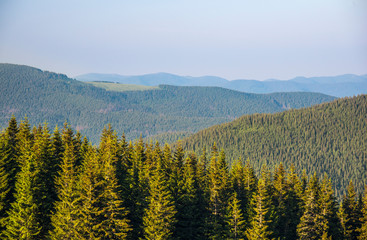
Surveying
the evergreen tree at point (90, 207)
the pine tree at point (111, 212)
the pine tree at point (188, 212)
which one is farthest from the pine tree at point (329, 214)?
the evergreen tree at point (90, 207)

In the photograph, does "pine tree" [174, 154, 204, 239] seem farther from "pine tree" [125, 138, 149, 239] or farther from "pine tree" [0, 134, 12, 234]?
"pine tree" [0, 134, 12, 234]

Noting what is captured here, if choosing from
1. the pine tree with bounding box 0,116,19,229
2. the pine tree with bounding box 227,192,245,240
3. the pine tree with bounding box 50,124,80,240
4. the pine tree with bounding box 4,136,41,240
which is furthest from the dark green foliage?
the pine tree with bounding box 0,116,19,229

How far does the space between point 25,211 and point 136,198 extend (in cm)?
1743

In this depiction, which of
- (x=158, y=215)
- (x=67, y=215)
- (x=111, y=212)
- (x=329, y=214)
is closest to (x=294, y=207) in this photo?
(x=329, y=214)

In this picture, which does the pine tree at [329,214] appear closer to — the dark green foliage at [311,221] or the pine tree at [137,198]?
the dark green foliage at [311,221]

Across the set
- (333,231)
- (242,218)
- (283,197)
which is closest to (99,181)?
(242,218)

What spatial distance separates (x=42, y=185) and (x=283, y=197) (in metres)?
44.4

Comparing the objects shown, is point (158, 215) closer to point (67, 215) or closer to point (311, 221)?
point (67, 215)

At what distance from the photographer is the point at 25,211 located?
143 feet

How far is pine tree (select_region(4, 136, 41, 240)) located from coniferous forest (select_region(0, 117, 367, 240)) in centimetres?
12

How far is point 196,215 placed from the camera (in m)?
61.2

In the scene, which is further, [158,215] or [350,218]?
[350,218]

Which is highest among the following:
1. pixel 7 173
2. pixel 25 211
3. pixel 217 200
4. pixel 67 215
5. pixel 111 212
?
pixel 7 173

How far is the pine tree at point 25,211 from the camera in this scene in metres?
43.1
